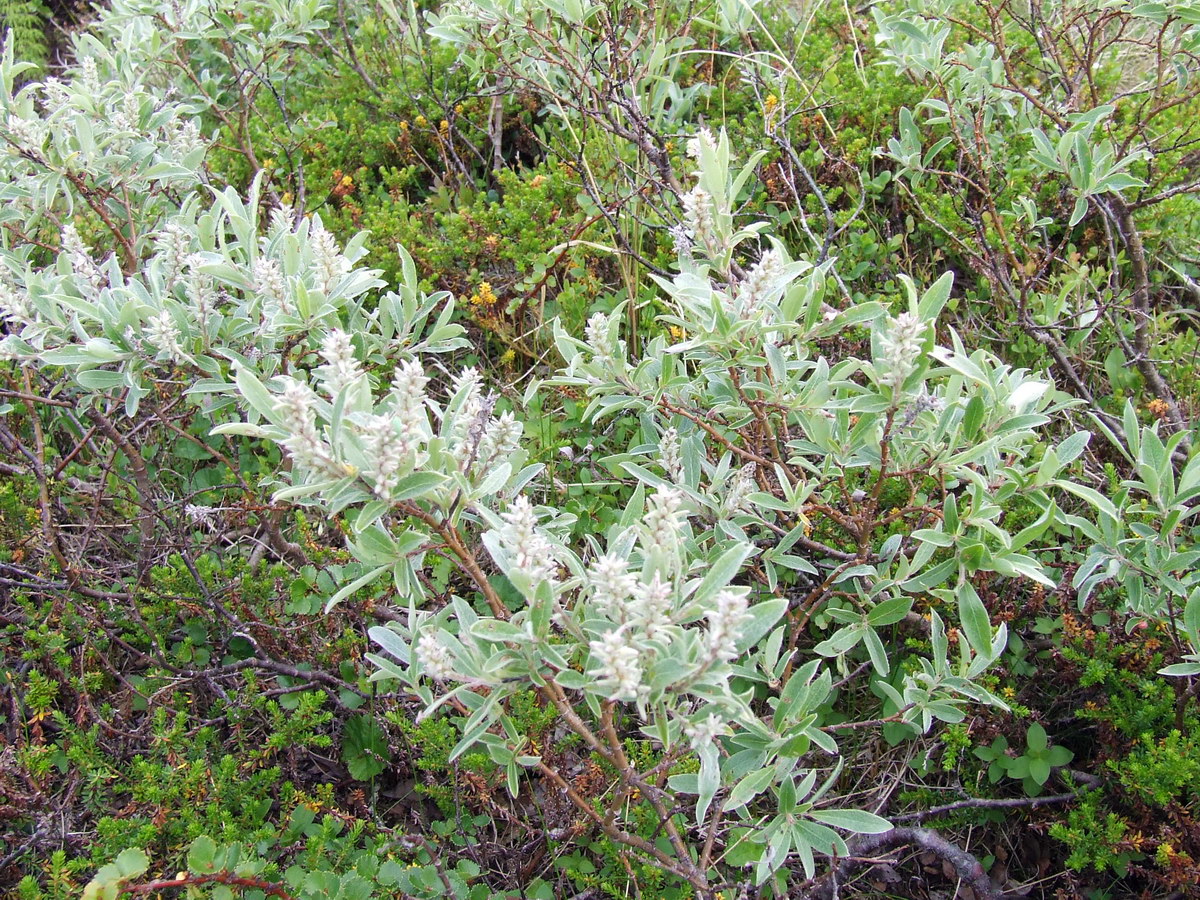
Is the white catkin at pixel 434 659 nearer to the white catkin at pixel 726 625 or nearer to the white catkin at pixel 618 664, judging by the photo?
the white catkin at pixel 618 664

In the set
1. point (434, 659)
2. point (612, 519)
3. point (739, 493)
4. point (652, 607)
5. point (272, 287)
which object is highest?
point (272, 287)

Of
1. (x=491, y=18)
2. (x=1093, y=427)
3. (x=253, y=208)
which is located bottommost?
(x=1093, y=427)

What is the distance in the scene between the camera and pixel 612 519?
2861mm

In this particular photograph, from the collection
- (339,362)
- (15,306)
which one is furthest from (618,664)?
(15,306)

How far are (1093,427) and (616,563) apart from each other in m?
2.24

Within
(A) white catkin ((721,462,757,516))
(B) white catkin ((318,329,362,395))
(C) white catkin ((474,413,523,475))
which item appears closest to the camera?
(B) white catkin ((318,329,362,395))

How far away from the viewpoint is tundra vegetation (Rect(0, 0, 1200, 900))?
1.75 metres

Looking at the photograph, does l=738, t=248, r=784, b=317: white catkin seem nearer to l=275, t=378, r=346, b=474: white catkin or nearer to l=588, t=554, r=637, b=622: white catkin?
l=588, t=554, r=637, b=622: white catkin

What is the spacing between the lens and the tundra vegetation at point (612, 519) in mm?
1746

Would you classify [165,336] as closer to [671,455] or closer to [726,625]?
[671,455]

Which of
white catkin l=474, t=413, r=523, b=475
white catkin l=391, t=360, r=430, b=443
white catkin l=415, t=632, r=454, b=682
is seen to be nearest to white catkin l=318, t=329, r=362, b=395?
white catkin l=391, t=360, r=430, b=443

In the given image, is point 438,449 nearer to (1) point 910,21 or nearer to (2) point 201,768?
(2) point 201,768

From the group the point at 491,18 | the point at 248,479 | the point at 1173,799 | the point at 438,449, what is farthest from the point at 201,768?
the point at 491,18

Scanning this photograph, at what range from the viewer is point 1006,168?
11.3 feet
